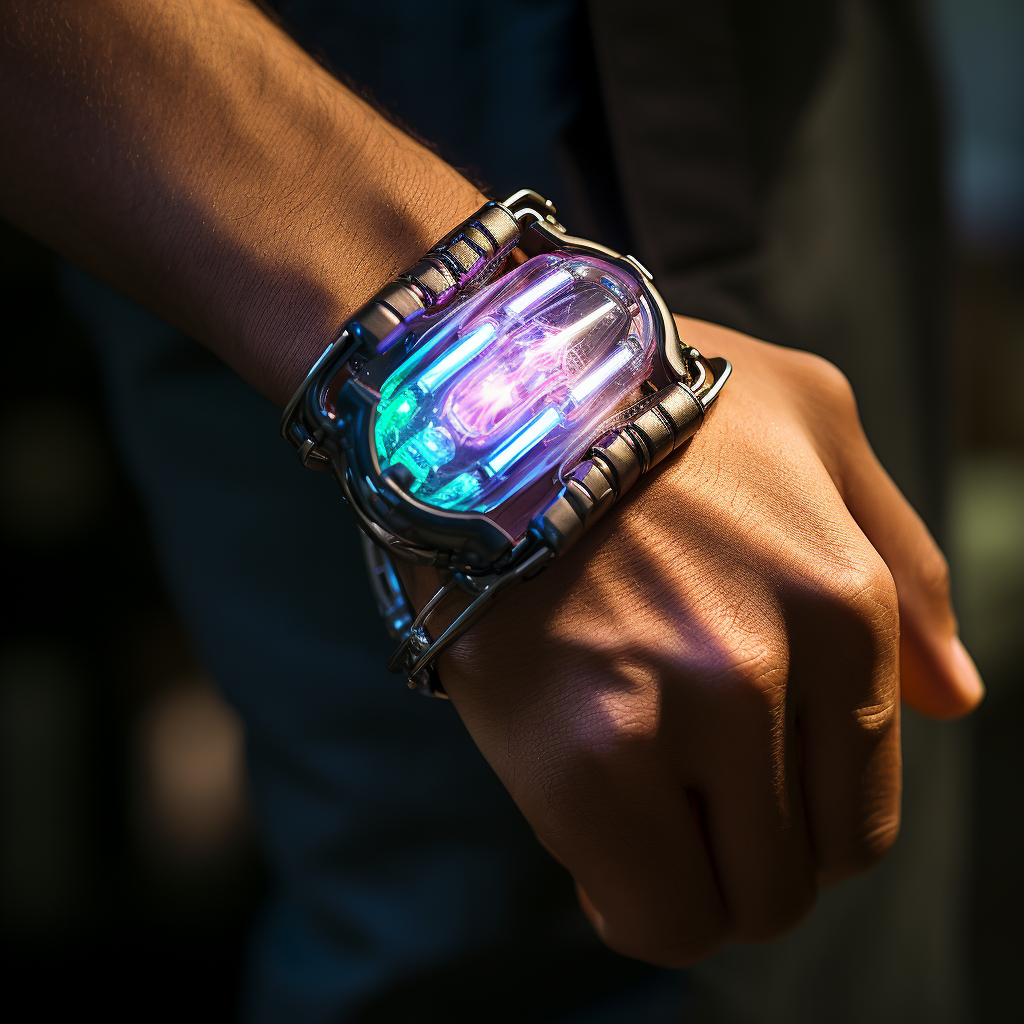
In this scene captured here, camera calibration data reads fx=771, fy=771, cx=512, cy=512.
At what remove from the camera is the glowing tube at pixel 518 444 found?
1.41 ft

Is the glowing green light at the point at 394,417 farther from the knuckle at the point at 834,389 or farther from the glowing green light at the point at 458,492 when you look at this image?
the knuckle at the point at 834,389

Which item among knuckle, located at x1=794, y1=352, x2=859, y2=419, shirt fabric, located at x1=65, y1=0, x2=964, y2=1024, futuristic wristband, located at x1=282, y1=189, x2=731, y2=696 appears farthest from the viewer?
shirt fabric, located at x1=65, y1=0, x2=964, y2=1024

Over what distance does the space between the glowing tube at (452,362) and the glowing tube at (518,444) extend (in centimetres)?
5

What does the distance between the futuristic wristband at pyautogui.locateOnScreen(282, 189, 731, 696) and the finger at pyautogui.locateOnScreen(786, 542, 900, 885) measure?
130mm

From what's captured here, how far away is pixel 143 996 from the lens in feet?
4.92

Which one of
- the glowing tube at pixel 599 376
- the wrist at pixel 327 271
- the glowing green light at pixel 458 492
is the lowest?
the glowing green light at pixel 458 492

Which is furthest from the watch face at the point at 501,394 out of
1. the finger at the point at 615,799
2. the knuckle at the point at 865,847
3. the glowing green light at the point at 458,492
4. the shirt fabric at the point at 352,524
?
the knuckle at the point at 865,847

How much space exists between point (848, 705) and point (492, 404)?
29cm

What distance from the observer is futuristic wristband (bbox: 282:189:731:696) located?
0.41 m

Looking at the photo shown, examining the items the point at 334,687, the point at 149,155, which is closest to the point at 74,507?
the point at 334,687

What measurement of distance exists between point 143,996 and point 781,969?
1.30 meters

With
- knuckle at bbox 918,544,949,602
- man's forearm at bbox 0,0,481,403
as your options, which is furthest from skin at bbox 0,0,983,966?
knuckle at bbox 918,544,949,602

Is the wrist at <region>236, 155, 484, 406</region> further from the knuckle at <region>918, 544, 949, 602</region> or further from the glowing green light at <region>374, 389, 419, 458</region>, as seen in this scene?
the knuckle at <region>918, 544, 949, 602</region>

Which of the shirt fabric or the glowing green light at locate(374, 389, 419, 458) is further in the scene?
the shirt fabric
